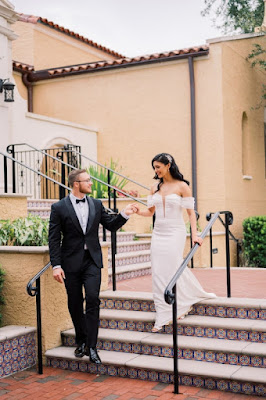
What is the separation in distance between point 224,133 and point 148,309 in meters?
7.32

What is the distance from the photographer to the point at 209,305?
5758mm

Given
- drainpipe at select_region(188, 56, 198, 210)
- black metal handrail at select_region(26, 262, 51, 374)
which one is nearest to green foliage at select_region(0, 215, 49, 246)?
black metal handrail at select_region(26, 262, 51, 374)

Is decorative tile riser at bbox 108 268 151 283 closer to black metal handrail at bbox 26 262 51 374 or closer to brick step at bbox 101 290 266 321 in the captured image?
brick step at bbox 101 290 266 321

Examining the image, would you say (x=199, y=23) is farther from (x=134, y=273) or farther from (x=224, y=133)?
(x=134, y=273)

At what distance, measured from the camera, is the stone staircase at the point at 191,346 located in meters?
4.87

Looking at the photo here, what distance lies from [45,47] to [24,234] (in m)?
11.8

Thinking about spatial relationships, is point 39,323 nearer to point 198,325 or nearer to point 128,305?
point 128,305

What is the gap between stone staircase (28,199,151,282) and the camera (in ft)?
26.1

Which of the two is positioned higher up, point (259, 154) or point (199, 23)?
point (199, 23)

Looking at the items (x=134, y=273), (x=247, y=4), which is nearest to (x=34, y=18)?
(x=247, y=4)

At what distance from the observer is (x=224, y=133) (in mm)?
12516

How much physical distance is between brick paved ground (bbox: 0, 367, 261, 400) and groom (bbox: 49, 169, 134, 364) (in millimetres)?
265

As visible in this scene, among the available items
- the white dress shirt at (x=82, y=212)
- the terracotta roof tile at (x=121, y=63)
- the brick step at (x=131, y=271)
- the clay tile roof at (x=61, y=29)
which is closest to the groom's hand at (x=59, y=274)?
the white dress shirt at (x=82, y=212)

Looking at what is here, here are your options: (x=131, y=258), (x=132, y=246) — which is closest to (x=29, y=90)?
(x=132, y=246)
